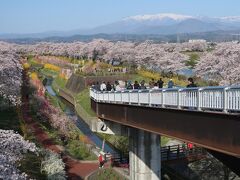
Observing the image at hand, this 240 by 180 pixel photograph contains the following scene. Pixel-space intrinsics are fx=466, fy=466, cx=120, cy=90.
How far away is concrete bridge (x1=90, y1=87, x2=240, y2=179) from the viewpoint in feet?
45.1

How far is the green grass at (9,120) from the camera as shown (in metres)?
38.8

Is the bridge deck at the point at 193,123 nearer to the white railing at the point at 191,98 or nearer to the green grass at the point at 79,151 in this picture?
the white railing at the point at 191,98

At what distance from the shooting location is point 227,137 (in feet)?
45.4

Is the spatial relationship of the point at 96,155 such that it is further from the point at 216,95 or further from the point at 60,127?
the point at 216,95

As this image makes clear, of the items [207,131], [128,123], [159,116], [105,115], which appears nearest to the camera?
[207,131]

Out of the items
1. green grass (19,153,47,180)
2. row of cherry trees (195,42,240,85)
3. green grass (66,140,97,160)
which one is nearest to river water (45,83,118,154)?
green grass (66,140,97,160)

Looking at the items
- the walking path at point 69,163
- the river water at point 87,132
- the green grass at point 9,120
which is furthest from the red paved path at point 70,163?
the river water at point 87,132

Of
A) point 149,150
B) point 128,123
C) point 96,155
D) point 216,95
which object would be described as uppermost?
point 216,95

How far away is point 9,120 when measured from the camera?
42.5 meters

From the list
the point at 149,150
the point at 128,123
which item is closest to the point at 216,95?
the point at 128,123

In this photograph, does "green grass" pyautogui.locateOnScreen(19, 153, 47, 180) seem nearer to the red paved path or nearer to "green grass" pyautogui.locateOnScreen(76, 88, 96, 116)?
the red paved path

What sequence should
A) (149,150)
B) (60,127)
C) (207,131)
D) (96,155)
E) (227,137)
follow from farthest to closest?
(60,127) < (96,155) < (149,150) < (207,131) < (227,137)

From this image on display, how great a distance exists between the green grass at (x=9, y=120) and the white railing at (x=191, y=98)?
17658 millimetres

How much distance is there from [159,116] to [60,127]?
25675mm
